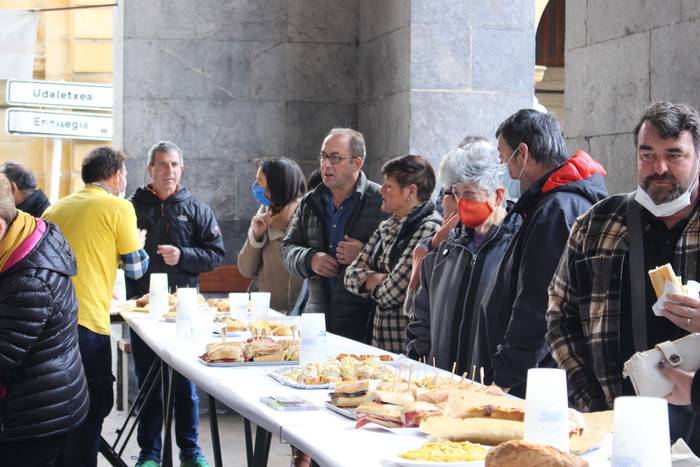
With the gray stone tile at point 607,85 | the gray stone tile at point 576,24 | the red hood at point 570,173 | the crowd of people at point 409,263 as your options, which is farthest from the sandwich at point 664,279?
the gray stone tile at point 576,24

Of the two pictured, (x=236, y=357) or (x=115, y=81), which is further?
(x=115, y=81)

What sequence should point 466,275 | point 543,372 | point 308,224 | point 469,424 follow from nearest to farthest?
point 543,372, point 469,424, point 466,275, point 308,224

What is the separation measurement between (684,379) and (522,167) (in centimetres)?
136

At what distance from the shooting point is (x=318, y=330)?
13.2ft

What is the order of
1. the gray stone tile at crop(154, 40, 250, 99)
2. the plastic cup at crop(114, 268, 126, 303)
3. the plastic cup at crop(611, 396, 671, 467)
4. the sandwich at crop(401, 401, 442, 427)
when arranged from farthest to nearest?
the gray stone tile at crop(154, 40, 250, 99)
the plastic cup at crop(114, 268, 126, 303)
the sandwich at crop(401, 401, 442, 427)
the plastic cup at crop(611, 396, 671, 467)

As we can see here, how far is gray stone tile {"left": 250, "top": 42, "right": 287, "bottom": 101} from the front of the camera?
332 inches

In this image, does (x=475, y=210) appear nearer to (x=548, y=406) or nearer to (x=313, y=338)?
(x=313, y=338)

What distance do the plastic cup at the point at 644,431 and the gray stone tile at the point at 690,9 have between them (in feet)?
9.12

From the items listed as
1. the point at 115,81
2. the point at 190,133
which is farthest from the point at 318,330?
the point at 115,81

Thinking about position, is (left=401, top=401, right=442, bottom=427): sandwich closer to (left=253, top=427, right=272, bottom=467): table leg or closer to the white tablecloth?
the white tablecloth

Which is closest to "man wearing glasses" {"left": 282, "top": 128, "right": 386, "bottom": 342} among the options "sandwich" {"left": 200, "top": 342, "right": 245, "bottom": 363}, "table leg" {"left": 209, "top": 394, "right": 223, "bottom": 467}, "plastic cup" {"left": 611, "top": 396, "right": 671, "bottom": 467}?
"table leg" {"left": 209, "top": 394, "right": 223, "bottom": 467}

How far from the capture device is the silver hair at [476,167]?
4246 mm

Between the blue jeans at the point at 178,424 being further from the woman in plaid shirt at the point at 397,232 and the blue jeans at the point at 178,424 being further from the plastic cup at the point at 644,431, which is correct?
the plastic cup at the point at 644,431

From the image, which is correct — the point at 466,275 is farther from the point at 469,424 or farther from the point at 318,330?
the point at 469,424
